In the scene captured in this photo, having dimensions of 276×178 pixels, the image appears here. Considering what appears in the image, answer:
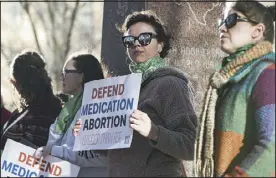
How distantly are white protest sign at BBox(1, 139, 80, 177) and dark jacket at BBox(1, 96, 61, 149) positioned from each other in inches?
9.6

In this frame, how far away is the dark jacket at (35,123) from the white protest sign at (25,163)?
9.6 inches

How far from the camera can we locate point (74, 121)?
19.4ft

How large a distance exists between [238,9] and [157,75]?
0.92 m


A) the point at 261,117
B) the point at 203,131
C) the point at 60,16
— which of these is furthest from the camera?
the point at 60,16

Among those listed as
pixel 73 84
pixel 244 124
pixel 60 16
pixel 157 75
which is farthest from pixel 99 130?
pixel 60 16

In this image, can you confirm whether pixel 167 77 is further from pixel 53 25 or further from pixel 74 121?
pixel 53 25

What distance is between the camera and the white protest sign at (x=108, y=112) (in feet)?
16.1

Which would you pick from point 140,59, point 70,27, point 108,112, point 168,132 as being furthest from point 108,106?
point 70,27

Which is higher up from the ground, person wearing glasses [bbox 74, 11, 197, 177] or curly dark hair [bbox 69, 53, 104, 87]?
curly dark hair [bbox 69, 53, 104, 87]

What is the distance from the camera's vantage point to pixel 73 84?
20.6 ft

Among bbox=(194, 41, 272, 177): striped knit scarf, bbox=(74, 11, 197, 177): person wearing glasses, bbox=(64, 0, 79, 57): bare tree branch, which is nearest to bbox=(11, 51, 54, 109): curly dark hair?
bbox=(74, 11, 197, 177): person wearing glasses

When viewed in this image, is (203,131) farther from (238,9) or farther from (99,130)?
(99,130)

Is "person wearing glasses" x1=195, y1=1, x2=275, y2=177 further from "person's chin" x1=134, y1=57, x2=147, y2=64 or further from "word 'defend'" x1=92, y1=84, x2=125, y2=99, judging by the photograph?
"word 'defend'" x1=92, y1=84, x2=125, y2=99

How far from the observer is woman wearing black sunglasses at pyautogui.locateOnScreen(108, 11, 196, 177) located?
181 inches
